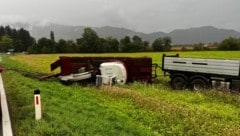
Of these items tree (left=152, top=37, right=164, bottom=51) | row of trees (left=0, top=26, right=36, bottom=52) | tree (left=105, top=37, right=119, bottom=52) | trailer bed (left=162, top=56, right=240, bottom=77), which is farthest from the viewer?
row of trees (left=0, top=26, right=36, bottom=52)

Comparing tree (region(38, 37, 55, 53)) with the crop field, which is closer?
the crop field

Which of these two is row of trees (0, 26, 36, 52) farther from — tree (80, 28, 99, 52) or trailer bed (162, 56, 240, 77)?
trailer bed (162, 56, 240, 77)

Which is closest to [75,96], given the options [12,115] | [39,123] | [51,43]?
[12,115]

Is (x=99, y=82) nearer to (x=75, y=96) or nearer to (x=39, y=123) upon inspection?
(x=75, y=96)

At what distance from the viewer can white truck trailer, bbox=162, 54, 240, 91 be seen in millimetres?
17580

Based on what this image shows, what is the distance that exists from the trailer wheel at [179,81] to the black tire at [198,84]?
0.48m

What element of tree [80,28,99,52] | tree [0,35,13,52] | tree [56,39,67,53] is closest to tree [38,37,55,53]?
tree [56,39,67,53]

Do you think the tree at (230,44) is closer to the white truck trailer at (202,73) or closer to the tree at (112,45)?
the tree at (112,45)

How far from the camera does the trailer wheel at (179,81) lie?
65.3 feet

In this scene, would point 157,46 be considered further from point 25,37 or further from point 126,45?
point 25,37

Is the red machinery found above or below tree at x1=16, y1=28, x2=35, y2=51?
below

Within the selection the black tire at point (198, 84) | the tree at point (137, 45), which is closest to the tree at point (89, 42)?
the tree at point (137, 45)

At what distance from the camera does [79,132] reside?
337 inches

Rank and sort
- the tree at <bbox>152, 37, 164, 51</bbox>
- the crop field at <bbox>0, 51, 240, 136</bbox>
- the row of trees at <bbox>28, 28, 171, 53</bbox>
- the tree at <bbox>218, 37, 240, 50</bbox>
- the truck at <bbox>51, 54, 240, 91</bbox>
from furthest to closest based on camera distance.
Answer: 1. the row of trees at <bbox>28, 28, 171, 53</bbox>
2. the tree at <bbox>152, 37, 164, 51</bbox>
3. the tree at <bbox>218, 37, 240, 50</bbox>
4. the truck at <bbox>51, 54, 240, 91</bbox>
5. the crop field at <bbox>0, 51, 240, 136</bbox>
